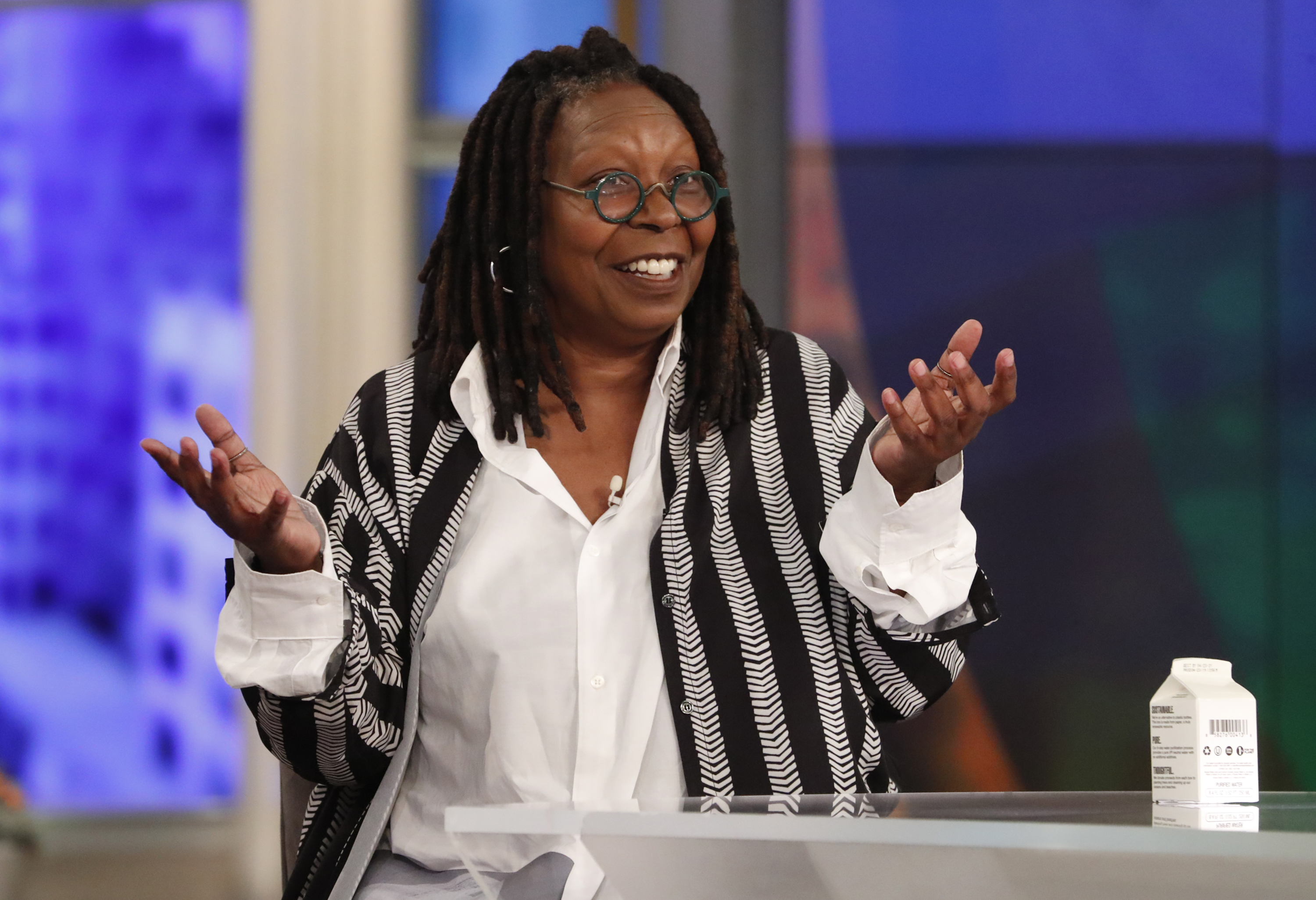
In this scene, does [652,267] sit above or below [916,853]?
above

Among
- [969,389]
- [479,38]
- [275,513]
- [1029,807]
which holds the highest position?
[479,38]

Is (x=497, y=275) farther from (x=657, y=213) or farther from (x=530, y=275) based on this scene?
(x=657, y=213)

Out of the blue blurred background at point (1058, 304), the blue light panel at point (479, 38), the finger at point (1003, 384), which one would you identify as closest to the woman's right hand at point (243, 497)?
the finger at point (1003, 384)

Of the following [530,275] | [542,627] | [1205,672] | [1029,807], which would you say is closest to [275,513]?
[542,627]

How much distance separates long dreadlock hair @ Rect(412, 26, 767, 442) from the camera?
5.53 feet

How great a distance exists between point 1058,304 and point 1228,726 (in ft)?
4.63

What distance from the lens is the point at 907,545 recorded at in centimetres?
140

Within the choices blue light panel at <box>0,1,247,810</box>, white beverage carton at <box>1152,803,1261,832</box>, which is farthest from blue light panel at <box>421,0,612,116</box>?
white beverage carton at <box>1152,803,1261,832</box>

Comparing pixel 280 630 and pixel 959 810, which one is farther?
pixel 280 630

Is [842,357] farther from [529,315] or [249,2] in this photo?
[249,2]

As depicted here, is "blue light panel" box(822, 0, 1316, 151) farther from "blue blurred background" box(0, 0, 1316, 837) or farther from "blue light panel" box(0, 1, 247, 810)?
"blue light panel" box(0, 1, 247, 810)

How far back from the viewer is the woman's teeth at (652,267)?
1.64 metres

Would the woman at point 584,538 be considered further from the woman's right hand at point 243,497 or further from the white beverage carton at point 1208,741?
the white beverage carton at point 1208,741

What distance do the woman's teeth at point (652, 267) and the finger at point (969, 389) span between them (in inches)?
19.2
